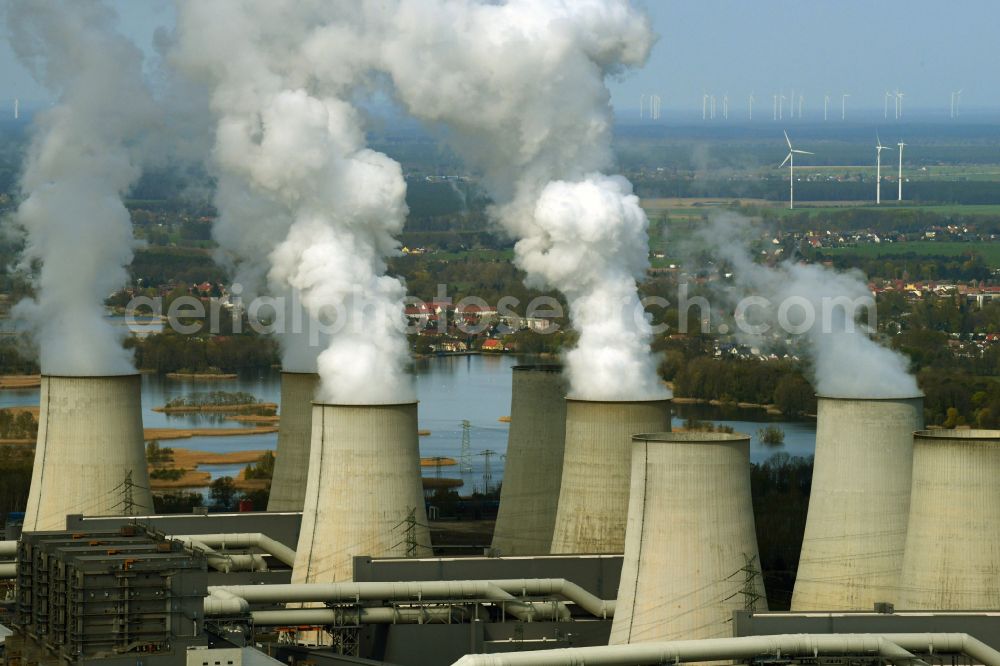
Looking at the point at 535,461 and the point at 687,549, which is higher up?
the point at 535,461

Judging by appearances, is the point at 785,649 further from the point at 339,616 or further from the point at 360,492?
the point at 360,492

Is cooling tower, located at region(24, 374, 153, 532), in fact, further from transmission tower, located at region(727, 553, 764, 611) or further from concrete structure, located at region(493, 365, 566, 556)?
transmission tower, located at region(727, 553, 764, 611)

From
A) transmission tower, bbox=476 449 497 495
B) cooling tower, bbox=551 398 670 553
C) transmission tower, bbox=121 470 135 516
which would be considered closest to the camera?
cooling tower, bbox=551 398 670 553

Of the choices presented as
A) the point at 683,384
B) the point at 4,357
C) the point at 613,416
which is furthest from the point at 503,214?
the point at 4,357

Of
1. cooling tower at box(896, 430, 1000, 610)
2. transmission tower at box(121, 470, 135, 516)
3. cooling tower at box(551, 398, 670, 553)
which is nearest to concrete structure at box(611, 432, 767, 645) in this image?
cooling tower at box(896, 430, 1000, 610)

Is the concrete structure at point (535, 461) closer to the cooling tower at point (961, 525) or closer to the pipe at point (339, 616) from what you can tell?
the pipe at point (339, 616)

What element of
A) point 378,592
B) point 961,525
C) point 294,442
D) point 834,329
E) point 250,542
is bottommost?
point 378,592

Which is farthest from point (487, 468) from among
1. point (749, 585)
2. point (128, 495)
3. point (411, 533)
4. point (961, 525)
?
point (961, 525)

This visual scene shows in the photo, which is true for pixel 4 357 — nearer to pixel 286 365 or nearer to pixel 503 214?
pixel 286 365
